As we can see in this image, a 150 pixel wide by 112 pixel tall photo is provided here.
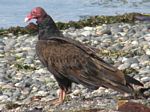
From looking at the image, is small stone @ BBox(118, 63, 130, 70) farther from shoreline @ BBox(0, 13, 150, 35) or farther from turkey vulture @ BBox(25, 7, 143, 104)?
shoreline @ BBox(0, 13, 150, 35)

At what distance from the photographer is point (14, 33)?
18453mm

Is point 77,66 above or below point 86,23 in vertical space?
above

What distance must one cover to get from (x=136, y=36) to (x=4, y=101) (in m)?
5.72

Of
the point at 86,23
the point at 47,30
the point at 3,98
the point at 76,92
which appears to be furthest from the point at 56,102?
the point at 86,23

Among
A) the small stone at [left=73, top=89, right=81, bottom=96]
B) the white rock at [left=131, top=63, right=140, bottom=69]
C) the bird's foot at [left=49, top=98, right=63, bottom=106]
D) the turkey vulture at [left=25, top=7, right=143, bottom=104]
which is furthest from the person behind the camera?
the white rock at [left=131, top=63, right=140, bottom=69]

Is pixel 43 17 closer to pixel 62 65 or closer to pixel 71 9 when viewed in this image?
pixel 62 65

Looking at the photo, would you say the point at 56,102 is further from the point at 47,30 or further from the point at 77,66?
the point at 47,30

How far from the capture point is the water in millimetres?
23703

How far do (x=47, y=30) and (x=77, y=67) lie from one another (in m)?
0.95

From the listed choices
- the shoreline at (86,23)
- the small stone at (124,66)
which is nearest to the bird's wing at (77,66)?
the small stone at (124,66)

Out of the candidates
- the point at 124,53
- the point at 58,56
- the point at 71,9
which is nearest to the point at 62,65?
the point at 58,56

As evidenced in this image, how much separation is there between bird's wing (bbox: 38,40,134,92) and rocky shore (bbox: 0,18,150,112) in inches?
10.5

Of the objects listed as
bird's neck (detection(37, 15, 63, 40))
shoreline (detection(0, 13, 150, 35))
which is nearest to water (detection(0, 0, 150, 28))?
shoreline (detection(0, 13, 150, 35))

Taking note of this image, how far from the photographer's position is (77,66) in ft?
34.5
